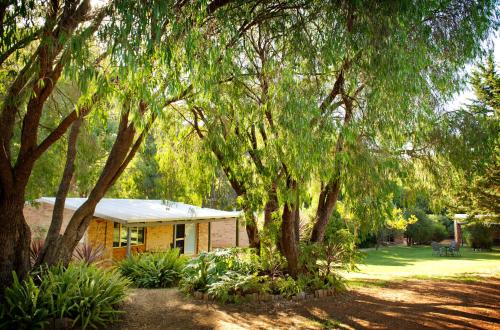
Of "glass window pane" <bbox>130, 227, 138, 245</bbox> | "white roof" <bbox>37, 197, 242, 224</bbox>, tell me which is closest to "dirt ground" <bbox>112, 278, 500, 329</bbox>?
"white roof" <bbox>37, 197, 242, 224</bbox>

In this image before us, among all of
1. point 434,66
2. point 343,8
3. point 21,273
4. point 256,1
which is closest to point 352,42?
point 343,8

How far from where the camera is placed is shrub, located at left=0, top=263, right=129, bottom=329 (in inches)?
259

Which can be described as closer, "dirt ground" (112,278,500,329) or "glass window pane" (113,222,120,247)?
"dirt ground" (112,278,500,329)

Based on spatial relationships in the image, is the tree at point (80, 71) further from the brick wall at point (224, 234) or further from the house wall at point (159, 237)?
the brick wall at point (224, 234)

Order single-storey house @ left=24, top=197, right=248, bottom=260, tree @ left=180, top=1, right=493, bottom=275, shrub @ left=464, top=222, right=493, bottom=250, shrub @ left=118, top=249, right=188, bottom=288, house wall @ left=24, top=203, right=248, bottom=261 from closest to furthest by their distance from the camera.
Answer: tree @ left=180, top=1, right=493, bottom=275, shrub @ left=118, top=249, right=188, bottom=288, single-storey house @ left=24, top=197, right=248, bottom=260, house wall @ left=24, top=203, right=248, bottom=261, shrub @ left=464, top=222, right=493, bottom=250

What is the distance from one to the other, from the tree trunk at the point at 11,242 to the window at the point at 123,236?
7.91 meters

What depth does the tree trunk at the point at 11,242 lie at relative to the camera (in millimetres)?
7348

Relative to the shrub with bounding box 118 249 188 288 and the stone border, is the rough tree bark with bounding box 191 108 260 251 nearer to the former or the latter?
the stone border

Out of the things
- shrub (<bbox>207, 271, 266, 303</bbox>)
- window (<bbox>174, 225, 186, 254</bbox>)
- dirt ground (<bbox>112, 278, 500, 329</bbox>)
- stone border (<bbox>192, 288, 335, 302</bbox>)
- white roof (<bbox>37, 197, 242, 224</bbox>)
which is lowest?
dirt ground (<bbox>112, 278, 500, 329</bbox>)

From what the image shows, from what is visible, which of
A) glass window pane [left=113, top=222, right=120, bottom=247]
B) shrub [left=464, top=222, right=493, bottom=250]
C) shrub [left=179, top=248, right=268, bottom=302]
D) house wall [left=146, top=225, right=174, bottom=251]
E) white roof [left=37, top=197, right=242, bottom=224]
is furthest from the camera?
shrub [left=464, top=222, right=493, bottom=250]

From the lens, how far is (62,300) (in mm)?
6844

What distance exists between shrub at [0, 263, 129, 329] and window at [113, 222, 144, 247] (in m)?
8.26

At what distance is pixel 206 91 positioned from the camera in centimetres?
569

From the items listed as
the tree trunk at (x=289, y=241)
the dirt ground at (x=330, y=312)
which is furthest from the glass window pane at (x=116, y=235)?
the tree trunk at (x=289, y=241)
